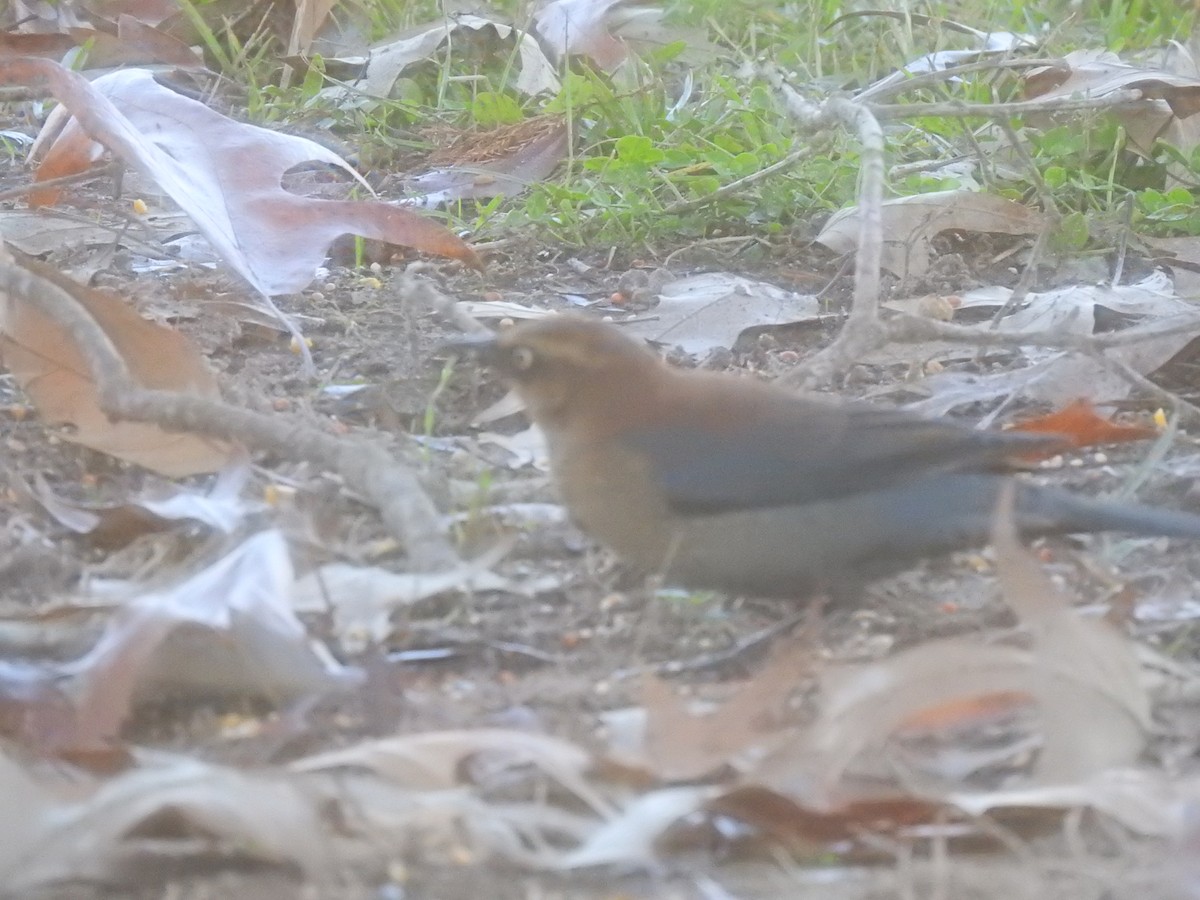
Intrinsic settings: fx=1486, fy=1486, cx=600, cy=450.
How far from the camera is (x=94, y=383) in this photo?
3186 mm

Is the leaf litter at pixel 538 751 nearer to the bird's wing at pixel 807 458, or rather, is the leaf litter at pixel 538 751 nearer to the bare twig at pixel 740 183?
the bird's wing at pixel 807 458

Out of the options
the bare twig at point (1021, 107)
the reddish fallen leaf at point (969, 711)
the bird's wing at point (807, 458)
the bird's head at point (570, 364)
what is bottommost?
the reddish fallen leaf at point (969, 711)

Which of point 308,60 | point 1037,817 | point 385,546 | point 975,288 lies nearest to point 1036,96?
point 975,288

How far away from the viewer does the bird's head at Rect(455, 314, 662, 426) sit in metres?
2.73

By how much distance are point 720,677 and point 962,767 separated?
47 centimetres

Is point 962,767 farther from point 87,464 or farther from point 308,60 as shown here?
point 308,60

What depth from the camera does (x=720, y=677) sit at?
2363 millimetres

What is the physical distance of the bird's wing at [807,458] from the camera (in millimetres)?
2586

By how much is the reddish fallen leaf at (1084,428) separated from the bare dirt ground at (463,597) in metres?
0.04

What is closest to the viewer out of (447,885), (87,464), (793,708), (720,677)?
(447,885)

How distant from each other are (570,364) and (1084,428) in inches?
47.8

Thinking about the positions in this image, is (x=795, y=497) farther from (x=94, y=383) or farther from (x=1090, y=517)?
(x=94, y=383)

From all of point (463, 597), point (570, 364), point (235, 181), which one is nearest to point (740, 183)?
point (235, 181)

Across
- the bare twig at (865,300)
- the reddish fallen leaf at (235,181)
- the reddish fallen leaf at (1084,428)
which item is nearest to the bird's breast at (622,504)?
the bare twig at (865,300)
